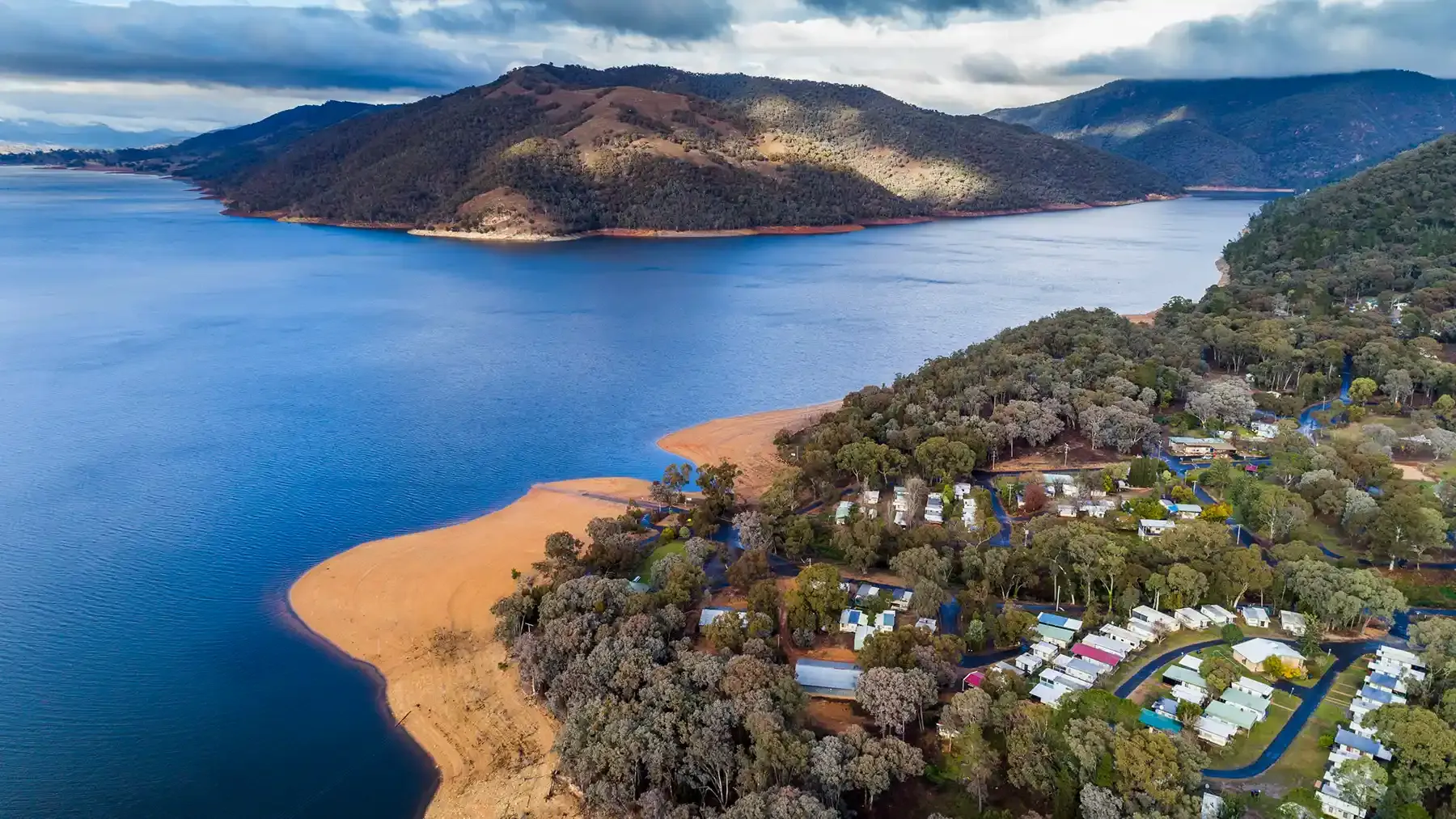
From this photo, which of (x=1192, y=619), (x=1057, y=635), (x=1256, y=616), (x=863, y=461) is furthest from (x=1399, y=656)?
(x=863, y=461)

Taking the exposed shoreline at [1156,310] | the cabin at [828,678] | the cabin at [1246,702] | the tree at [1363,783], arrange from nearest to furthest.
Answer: the tree at [1363,783] < the cabin at [1246,702] < the cabin at [828,678] < the exposed shoreline at [1156,310]

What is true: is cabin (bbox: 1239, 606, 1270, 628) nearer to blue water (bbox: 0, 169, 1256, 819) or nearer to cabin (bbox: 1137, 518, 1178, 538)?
cabin (bbox: 1137, 518, 1178, 538)

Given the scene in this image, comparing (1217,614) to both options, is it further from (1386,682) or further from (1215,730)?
(1215,730)

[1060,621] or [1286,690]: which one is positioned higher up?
[1060,621]

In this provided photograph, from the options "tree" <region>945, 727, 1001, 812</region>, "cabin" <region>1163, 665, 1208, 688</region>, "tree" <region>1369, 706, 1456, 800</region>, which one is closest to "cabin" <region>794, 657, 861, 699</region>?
"tree" <region>945, 727, 1001, 812</region>

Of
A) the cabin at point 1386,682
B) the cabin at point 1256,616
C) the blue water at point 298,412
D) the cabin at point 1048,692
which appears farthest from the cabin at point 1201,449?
the cabin at point 1048,692

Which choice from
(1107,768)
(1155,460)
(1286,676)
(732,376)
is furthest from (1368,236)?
(1107,768)

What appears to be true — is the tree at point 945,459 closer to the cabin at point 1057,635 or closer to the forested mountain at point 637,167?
the cabin at point 1057,635
